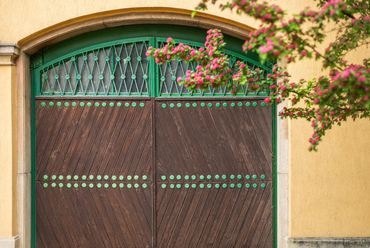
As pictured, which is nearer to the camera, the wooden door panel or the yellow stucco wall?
the yellow stucco wall

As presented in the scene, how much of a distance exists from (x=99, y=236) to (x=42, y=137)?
148cm

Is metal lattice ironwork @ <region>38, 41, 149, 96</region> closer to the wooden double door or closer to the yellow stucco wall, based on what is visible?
the wooden double door

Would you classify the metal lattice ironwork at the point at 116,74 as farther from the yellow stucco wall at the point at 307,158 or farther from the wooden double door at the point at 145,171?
the yellow stucco wall at the point at 307,158

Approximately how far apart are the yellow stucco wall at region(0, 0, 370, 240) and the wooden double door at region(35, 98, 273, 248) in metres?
0.42

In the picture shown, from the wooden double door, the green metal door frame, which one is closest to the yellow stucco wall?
the green metal door frame

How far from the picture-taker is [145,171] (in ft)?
14.3

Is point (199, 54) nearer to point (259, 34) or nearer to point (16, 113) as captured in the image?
point (259, 34)

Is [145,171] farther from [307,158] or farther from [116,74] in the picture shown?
[307,158]

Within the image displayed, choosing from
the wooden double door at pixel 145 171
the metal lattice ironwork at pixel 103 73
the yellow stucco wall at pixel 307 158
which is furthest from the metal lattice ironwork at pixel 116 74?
the yellow stucco wall at pixel 307 158

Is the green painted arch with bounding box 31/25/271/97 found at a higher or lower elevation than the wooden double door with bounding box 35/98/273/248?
higher

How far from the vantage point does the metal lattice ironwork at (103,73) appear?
4.39m

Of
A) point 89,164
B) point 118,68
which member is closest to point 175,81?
point 118,68

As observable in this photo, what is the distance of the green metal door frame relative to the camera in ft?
14.3

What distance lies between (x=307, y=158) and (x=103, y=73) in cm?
277
